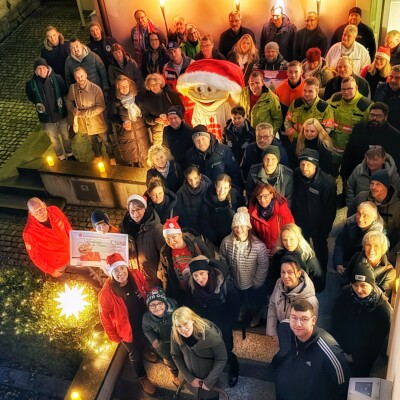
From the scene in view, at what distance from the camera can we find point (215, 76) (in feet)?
28.5

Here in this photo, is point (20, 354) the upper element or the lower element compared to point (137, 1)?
lower

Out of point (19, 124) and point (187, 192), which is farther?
point (19, 124)

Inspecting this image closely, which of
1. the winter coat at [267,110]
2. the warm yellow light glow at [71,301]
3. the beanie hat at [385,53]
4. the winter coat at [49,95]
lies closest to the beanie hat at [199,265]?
the warm yellow light glow at [71,301]

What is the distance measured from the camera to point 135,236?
714 cm

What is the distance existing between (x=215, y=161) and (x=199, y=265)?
2139 mm

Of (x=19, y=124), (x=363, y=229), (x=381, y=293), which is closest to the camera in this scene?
(x=381, y=293)

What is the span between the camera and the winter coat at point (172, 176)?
773cm

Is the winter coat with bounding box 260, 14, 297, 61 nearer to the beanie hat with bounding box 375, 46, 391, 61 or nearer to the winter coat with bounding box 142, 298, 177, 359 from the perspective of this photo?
the beanie hat with bounding box 375, 46, 391, 61

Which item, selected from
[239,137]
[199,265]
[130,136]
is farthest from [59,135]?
[199,265]

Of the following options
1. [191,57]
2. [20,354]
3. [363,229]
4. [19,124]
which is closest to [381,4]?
[191,57]

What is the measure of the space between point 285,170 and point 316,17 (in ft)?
14.8

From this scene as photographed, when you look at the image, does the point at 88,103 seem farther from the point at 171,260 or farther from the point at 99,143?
the point at 171,260

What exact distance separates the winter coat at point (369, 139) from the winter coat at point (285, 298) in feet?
8.47

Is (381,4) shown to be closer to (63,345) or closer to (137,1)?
(137,1)
